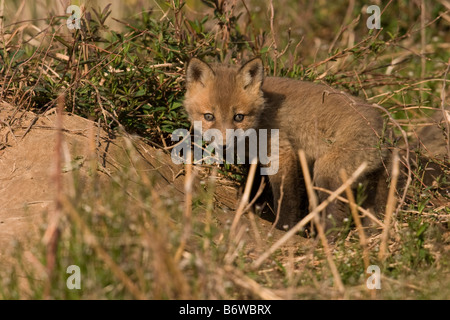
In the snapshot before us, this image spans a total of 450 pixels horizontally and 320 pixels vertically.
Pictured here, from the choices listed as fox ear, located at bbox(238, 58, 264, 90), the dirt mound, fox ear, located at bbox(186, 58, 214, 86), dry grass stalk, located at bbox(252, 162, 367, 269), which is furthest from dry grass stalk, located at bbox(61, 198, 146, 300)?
fox ear, located at bbox(238, 58, 264, 90)

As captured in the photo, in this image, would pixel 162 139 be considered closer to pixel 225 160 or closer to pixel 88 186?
pixel 225 160

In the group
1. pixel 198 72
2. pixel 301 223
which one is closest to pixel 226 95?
pixel 198 72

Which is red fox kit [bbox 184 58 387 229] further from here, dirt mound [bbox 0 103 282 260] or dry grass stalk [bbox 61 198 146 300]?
dry grass stalk [bbox 61 198 146 300]

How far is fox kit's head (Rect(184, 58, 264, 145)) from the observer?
4.23m

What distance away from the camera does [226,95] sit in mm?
4246

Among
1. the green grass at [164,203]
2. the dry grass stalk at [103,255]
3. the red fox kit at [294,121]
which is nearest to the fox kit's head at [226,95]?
the red fox kit at [294,121]

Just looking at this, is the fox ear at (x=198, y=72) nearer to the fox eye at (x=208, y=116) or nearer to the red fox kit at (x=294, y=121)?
the red fox kit at (x=294, y=121)

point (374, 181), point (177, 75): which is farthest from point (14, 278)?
point (374, 181)

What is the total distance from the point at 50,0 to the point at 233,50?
10.7 feet

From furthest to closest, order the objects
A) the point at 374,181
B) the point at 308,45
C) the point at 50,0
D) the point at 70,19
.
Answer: the point at 308,45 < the point at 50,0 < the point at 70,19 < the point at 374,181

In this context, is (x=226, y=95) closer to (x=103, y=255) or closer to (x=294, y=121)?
(x=294, y=121)

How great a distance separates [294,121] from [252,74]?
508 millimetres

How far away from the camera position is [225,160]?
472 centimetres

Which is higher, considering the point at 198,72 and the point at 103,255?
the point at 198,72
